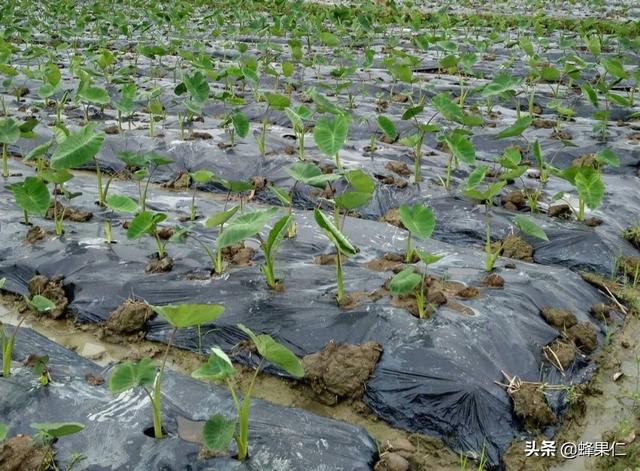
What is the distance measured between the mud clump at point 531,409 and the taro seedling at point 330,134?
151 centimetres

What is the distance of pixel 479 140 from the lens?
4867mm

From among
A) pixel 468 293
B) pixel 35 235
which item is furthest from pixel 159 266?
pixel 468 293

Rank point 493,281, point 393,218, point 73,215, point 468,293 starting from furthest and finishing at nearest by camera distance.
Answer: point 393,218, point 73,215, point 493,281, point 468,293

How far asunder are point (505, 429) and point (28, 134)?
3.12m

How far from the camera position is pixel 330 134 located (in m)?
3.04

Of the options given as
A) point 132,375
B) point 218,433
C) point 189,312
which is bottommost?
point 218,433

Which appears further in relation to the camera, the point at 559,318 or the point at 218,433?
the point at 559,318

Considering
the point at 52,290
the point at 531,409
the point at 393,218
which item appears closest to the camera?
the point at 531,409

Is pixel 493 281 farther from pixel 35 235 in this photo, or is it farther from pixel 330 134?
pixel 35 235

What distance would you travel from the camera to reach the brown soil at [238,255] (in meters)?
2.86

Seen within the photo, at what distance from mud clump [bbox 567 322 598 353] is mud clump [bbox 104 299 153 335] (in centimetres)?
182

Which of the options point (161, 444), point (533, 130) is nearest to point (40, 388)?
point (161, 444)

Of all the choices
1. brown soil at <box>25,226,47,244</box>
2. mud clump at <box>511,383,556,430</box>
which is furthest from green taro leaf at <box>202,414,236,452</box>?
brown soil at <box>25,226,47,244</box>

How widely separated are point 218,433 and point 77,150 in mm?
1645
